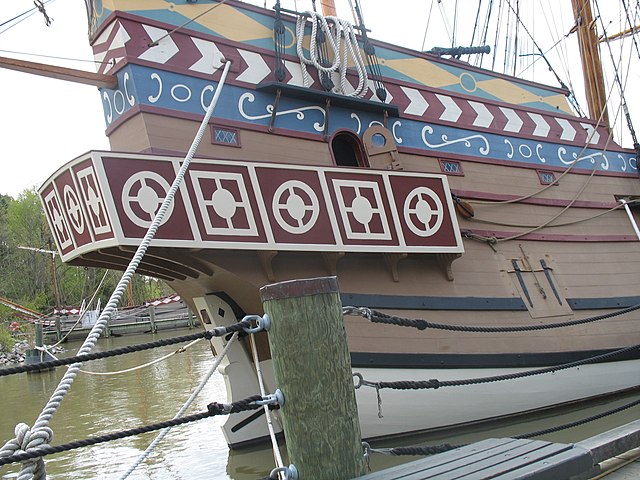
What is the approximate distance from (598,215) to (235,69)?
3.91 metres

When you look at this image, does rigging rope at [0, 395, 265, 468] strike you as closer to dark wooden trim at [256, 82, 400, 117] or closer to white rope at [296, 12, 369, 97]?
dark wooden trim at [256, 82, 400, 117]

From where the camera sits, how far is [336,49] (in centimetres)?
489

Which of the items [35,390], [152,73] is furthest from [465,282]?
[35,390]

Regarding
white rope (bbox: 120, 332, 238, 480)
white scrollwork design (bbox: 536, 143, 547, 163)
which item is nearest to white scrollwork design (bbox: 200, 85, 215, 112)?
white rope (bbox: 120, 332, 238, 480)

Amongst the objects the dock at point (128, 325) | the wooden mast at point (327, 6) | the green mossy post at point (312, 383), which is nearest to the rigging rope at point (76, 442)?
the green mossy post at point (312, 383)

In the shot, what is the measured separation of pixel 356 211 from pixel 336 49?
1.48 metres

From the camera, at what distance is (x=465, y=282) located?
4.86 m

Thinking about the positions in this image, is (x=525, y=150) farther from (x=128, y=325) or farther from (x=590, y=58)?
(x=128, y=325)

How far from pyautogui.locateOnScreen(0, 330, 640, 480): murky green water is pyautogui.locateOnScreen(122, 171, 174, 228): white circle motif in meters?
1.87

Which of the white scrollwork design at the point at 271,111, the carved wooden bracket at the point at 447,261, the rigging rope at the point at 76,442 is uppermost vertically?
the white scrollwork design at the point at 271,111

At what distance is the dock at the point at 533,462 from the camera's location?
174cm

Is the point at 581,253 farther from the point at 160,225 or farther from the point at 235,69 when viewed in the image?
the point at 160,225

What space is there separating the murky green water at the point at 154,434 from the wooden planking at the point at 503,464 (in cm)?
231

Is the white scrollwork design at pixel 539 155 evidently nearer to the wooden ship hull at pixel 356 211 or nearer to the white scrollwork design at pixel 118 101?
the wooden ship hull at pixel 356 211
